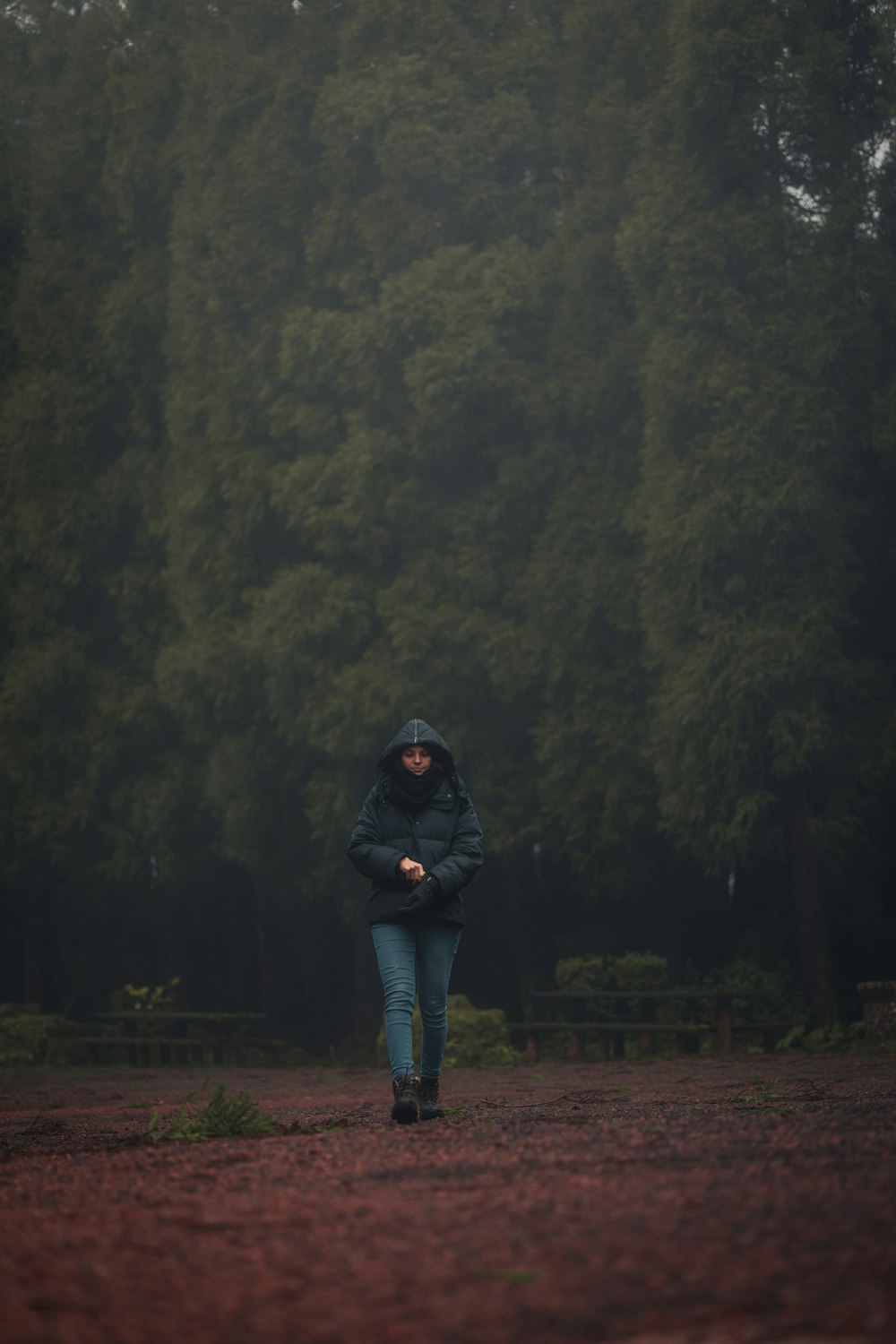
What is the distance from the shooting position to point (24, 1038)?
21969 mm

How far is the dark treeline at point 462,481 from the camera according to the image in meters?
19.6

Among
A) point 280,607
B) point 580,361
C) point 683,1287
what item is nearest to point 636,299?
point 580,361

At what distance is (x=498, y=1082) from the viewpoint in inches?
594

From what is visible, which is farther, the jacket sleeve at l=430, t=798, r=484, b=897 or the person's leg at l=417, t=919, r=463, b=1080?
the person's leg at l=417, t=919, r=463, b=1080

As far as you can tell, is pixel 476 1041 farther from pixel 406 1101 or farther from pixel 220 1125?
pixel 220 1125

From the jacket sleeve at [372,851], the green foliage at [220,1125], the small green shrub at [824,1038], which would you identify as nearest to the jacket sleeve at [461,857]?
the jacket sleeve at [372,851]

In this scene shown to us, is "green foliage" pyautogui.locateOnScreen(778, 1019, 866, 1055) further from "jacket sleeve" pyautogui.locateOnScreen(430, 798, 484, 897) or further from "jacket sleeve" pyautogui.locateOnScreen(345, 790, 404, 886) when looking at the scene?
"jacket sleeve" pyautogui.locateOnScreen(345, 790, 404, 886)

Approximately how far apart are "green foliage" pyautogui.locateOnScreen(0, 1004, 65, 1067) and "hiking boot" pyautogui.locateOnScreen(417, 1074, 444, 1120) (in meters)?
13.6

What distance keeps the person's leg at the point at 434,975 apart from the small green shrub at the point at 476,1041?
10.5m

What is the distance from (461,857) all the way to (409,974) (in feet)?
2.01

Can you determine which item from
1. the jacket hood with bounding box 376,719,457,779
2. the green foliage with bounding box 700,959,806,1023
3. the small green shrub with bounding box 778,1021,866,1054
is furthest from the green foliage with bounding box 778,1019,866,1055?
the jacket hood with bounding box 376,719,457,779

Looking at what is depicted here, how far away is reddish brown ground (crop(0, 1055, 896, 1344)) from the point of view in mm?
3686

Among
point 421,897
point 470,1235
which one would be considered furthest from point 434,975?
point 470,1235

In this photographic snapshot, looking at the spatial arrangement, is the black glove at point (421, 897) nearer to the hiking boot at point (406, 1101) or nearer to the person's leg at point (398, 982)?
the person's leg at point (398, 982)
